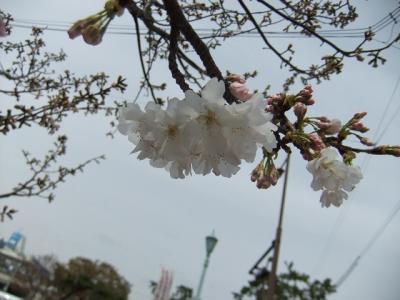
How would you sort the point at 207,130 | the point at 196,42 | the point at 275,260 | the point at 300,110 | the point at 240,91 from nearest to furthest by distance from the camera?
the point at 207,130 → the point at 240,91 → the point at 300,110 → the point at 196,42 → the point at 275,260

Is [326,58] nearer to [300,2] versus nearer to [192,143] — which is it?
[300,2]

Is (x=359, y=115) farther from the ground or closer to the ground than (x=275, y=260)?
closer to the ground

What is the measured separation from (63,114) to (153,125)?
3.01 m

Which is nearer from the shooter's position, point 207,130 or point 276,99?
point 207,130

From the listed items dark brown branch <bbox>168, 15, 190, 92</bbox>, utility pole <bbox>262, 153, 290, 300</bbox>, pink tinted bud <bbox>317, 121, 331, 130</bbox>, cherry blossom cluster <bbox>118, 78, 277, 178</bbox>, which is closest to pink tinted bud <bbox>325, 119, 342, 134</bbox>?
pink tinted bud <bbox>317, 121, 331, 130</bbox>

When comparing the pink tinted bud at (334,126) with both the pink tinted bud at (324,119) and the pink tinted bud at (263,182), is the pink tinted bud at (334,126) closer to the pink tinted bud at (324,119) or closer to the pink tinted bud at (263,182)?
the pink tinted bud at (324,119)

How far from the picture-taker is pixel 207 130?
3.76ft

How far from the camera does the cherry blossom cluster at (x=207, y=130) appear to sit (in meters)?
1.12

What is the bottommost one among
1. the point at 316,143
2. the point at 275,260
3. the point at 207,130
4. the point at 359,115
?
the point at 207,130

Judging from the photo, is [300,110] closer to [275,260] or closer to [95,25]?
[95,25]

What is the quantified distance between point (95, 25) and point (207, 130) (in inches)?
19.7

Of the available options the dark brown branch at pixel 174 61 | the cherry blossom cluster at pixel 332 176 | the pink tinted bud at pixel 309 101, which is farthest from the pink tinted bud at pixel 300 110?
the dark brown branch at pixel 174 61

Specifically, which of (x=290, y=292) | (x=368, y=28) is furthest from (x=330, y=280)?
(x=368, y=28)

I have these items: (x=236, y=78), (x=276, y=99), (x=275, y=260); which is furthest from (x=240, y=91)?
(x=275, y=260)
